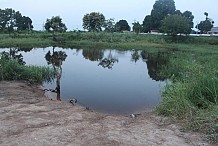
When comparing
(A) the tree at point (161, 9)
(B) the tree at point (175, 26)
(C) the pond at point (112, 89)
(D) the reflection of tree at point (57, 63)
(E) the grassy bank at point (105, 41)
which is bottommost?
(C) the pond at point (112, 89)

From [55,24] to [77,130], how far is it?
5911 centimetres

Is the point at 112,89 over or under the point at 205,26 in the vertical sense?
under

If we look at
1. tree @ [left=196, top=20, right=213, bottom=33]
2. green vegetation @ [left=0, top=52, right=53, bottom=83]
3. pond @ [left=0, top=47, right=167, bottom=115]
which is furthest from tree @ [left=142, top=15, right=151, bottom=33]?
green vegetation @ [left=0, top=52, right=53, bottom=83]

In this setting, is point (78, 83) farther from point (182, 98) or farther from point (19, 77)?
point (182, 98)

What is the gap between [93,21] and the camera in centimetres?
6906

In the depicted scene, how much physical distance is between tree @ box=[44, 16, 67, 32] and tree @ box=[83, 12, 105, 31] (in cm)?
554

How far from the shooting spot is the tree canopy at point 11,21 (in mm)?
65088

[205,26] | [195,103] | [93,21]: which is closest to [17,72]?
[195,103]

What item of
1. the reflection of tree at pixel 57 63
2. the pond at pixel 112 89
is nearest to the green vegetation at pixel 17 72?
the pond at pixel 112 89

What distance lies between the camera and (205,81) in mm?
8508

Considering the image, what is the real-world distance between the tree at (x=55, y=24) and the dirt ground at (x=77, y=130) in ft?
186

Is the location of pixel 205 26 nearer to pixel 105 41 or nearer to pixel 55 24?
pixel 105 41

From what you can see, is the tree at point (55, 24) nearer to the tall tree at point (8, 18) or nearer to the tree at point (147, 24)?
→ the tall tree at point (8, 18)

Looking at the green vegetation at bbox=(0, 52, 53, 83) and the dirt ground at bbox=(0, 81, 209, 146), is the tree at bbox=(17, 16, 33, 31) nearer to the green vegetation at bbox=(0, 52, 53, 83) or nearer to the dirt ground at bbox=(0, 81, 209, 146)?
the green vegetation at bbox=(0, 52, 53, 83)
